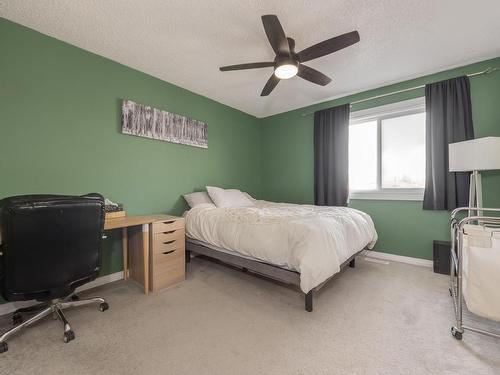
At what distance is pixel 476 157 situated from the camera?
201cm

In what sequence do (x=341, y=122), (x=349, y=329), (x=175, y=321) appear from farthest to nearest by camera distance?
(x=341, y=122)
(x=175, y=321)
(x=349, y=329)

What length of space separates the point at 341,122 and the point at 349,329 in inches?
113

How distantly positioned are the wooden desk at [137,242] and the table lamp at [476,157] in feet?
10.0

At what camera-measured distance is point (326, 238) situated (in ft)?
5.79

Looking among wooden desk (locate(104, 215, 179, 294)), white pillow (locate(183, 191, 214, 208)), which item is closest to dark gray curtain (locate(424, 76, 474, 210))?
white pillow (locate(183, 191, 214, 208))

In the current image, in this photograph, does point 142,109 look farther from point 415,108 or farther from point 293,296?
point 415,108

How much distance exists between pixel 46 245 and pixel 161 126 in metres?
1.92

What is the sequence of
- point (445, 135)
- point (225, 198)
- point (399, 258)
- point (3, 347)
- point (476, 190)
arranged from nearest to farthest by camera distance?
point (3, 347) < point (476, 190) < point (445, 135) < point (399, 258) < point (225, 198)

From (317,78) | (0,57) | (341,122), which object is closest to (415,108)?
(341,122)

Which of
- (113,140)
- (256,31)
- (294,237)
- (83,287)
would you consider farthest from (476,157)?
(83,287)

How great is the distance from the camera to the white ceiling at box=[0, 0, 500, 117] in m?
1.73

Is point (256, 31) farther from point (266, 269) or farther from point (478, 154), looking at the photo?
point (478, 154)

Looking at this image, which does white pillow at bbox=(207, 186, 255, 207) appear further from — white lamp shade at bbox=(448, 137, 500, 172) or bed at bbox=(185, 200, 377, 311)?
white lamp shade at bbox=(448, 137, 500, 172)

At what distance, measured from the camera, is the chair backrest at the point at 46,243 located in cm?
123
